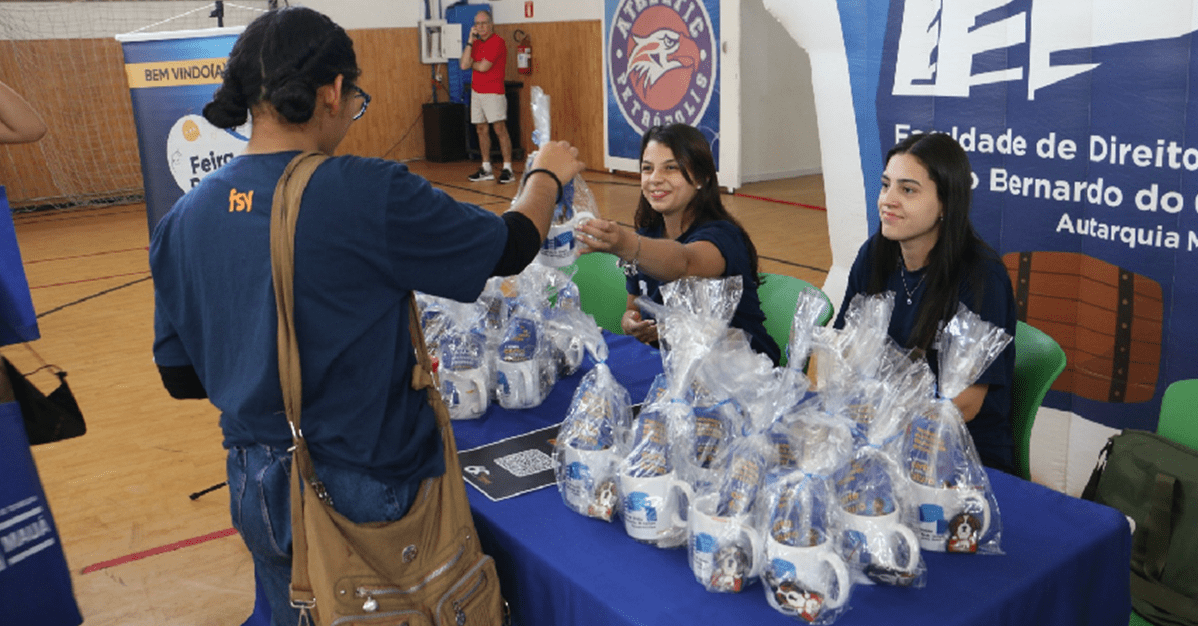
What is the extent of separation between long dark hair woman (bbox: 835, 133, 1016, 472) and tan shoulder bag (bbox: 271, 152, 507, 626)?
3.96 feet

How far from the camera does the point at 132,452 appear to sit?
4121 mm

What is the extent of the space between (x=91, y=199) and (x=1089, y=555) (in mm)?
11127

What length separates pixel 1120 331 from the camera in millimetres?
3287

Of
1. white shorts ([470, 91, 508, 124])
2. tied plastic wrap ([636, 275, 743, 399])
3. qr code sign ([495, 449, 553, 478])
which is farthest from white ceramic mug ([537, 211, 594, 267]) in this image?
white shorts ([470, 91, 508, 124])

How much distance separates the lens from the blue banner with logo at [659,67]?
30.4ft

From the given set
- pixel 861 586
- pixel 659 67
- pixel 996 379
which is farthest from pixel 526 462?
pixel 659 67

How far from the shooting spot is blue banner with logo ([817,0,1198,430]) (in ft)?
9.97

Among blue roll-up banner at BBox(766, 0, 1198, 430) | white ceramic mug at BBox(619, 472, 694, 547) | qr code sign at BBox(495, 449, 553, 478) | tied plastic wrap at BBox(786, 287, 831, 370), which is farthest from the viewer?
blue roll-up banner at BBox(766, 0, 1198, 430)

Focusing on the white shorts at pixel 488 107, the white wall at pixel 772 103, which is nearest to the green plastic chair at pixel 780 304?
the white wall at pixel 772 103

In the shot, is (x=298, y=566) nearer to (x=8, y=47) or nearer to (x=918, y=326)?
(x=918, y=326)

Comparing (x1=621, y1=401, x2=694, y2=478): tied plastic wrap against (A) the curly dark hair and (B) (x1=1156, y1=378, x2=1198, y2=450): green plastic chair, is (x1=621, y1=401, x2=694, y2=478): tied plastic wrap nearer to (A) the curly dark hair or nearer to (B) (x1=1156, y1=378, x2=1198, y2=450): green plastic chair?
(A) the curly dark hair

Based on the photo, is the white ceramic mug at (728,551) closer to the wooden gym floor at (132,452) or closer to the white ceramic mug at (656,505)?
the white ceramic mug at (656,505)

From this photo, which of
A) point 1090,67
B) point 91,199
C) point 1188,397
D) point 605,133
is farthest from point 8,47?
point 1188,397

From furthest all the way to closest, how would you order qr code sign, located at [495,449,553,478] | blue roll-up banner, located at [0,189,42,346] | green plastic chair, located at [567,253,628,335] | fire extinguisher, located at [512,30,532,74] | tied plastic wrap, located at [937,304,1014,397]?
1. fire extinguisher, located at [512,30,532,74]
2. green plastic chair, located at [567,253,628,335]
3. blue roll-up banner, located at [0,189,42,346]
4. qr code sign, located at [495,449,553,478]
5. tied plastic wrap, located at [937,304,1014,397]
